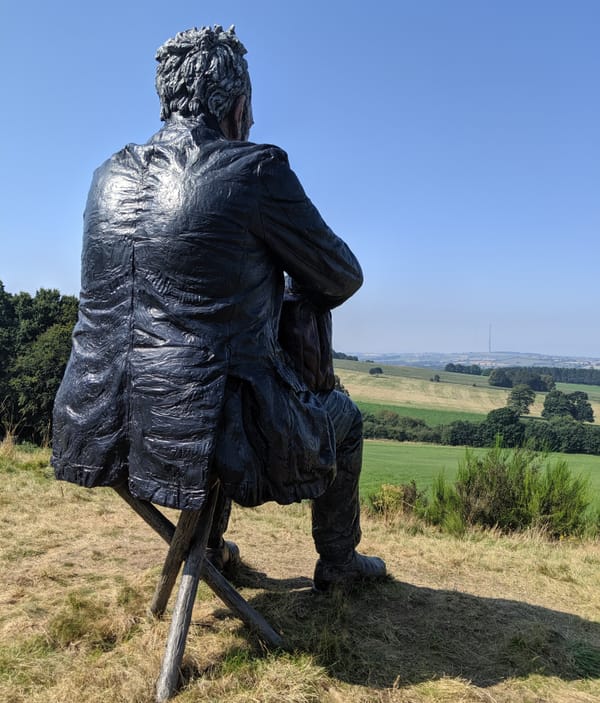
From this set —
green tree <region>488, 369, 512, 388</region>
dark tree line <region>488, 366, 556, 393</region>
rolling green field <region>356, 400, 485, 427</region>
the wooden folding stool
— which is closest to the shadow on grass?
the wooden folding stool

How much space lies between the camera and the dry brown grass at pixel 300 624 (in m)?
2.56

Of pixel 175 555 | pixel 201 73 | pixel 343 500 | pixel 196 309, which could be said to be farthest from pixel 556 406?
pixel 196 309

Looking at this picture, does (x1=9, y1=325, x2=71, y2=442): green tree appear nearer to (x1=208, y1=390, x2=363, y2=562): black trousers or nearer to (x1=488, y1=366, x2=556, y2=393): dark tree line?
(x1=208, y1=390, x2=363, y2=562): black trousers

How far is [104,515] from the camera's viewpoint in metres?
5.48

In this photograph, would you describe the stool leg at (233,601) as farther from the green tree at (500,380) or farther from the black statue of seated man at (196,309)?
the green tree at (500,380)

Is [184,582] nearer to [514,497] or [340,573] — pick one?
[340,573]

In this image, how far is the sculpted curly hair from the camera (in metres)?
2.54

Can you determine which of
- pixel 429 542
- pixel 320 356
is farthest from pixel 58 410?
pixel 429 542

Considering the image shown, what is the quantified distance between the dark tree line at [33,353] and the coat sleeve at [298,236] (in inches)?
599

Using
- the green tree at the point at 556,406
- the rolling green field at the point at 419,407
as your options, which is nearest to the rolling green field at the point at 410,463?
the rolling green field at the point at 419,407

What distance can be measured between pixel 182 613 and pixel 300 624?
3.16 feet

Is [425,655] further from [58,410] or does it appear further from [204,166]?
[204,166]

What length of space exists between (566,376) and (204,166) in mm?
72642

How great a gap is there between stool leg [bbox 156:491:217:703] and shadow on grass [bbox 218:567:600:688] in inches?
25.5
